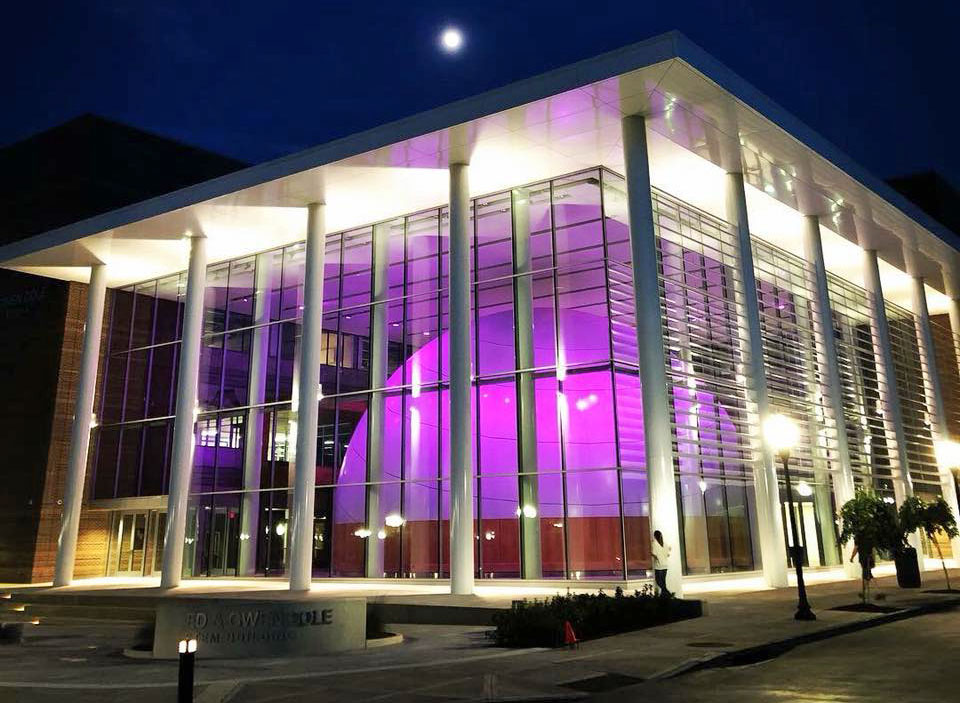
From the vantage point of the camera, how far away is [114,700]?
939cm

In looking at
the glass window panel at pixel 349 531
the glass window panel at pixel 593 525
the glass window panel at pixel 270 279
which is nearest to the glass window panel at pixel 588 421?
the glass window panel at pixel 593 525

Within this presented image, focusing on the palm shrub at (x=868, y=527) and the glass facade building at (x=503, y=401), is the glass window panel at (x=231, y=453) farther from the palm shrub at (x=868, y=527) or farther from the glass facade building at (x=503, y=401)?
the palm shrub at (x=868, y=527)

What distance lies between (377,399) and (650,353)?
11118 mm

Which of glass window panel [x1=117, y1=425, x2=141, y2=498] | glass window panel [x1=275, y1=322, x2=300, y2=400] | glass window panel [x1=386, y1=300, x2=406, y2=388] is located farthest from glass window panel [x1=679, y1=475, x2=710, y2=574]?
glass window panel [x1=117, y1=425, x2=141, y2=498]

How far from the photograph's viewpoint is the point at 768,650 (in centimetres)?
1251

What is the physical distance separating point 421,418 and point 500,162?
8.61 m

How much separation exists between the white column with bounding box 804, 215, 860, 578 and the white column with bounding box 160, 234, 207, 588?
73.7 feet

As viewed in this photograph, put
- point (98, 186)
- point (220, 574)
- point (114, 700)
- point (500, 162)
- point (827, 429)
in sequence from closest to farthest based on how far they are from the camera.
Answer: point (114, 700) < point (500, 162) < point (827, 429) < point (220, 574) < point (98, 186)

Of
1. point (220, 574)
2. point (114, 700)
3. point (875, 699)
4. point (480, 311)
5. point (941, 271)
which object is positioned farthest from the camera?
point (941, 271)

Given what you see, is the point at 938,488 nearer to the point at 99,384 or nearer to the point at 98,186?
the point at 99,384

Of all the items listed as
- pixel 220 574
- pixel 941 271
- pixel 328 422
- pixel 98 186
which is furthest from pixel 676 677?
pixel 98 186

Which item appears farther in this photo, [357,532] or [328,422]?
[328,422]

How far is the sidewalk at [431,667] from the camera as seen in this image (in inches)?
380

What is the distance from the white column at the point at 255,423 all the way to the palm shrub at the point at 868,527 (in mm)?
20559
